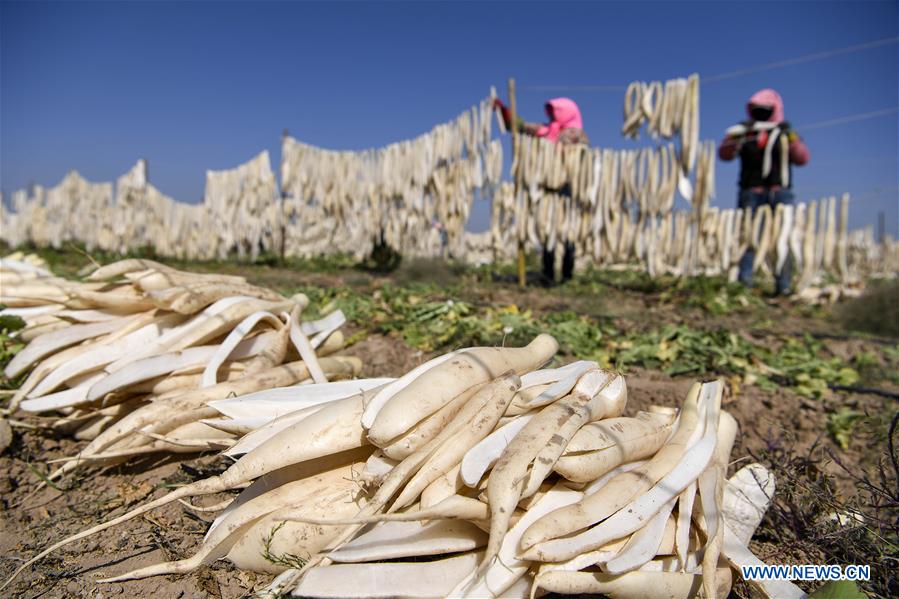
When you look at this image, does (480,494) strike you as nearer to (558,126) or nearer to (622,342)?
(622,342)

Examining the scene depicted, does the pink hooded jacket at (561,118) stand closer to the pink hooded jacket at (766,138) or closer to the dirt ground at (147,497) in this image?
the pink hooded jacket at (766,138)

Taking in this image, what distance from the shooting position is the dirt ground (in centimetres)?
131

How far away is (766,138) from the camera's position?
23.7 ft

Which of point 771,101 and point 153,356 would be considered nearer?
point 153,356

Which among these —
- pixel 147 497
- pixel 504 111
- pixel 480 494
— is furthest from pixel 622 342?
pixel 504 111

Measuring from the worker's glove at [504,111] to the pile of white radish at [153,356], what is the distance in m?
6.11

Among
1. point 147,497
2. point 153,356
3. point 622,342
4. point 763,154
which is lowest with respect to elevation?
→ point 147,497

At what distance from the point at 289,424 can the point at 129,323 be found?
1211mm

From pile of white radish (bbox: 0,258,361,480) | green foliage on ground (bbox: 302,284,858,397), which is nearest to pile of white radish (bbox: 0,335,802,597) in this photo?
pile of white radish (bbox: 0,258,361,480)

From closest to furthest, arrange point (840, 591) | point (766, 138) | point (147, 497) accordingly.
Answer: point (840, 591) < point (147, 497) < point (766, 138)

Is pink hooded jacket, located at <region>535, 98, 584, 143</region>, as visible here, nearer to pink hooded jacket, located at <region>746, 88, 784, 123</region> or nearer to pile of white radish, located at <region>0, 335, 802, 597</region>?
pink hooded jacket, located at <region>746, 88, 784, 123</region>

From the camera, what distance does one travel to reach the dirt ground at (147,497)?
131 cm

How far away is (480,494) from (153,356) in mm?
1435

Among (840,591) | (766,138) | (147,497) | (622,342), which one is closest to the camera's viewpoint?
(840,591)
